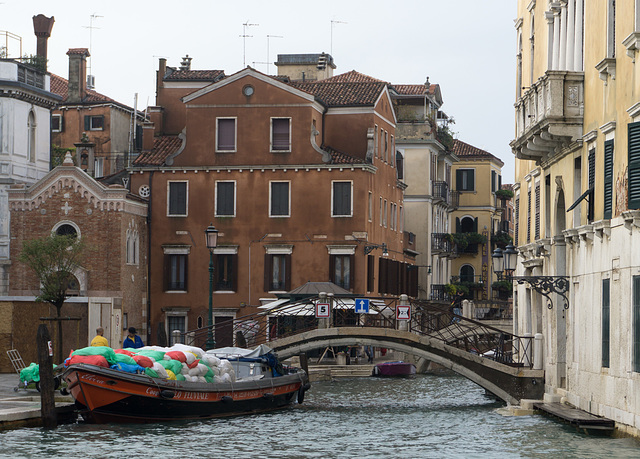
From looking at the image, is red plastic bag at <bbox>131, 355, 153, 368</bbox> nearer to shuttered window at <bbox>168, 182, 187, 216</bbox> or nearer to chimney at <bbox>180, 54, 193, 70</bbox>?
shuttered window at <bbox>168, 182, 187, 216</bbox>

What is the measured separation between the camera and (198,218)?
148 ft

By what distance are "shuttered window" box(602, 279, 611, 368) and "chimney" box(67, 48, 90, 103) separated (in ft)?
131

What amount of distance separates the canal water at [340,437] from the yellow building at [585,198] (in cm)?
108

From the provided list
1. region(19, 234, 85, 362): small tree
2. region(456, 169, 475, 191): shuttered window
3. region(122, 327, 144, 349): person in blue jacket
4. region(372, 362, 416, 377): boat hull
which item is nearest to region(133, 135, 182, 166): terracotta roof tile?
region(19, 234, 85, 362): small tree

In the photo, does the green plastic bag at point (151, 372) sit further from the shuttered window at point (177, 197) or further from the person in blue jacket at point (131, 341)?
the shuttered window at point (177, 197)

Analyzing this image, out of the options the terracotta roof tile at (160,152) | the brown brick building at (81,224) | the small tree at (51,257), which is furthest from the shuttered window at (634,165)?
the terracotta roof tile at (160,152)

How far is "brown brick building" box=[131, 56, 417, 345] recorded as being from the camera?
44.6m

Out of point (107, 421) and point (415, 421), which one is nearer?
point (107, 421)

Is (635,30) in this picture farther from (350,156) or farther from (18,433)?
(350,156)

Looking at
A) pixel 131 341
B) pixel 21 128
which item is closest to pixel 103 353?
pixel 131 341

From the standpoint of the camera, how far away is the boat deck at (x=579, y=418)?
2025 cm

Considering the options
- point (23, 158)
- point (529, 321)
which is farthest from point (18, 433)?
point (23, 158)

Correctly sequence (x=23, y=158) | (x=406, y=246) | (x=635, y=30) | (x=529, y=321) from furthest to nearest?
(x=406, y=246) < (x=23, y=158) < (x=529, y=321) < (x=635, y=30)

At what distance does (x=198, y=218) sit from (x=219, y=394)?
62.9 ft
